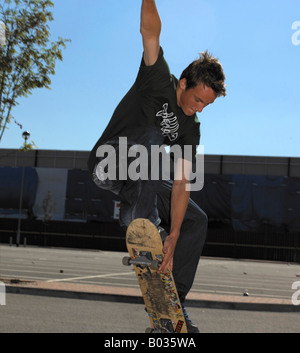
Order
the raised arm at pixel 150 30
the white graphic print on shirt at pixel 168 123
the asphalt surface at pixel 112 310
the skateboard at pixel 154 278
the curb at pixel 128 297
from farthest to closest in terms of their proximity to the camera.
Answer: the curb at pixel 128 297 < the asphalt surface at pixel 112 310 < the white graphic print on shirt at pixel 168 123 < the skateboard at pixel 154 278 < the raised arm at pixel 150 30

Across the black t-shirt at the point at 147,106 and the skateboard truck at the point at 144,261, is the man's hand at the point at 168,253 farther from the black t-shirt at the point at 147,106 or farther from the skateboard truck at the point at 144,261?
the black t-shirt at the point at 147,106

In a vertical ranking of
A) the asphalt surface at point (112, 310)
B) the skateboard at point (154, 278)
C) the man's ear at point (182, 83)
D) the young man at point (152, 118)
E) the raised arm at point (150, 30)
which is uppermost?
the raised arm at point (150, 30)

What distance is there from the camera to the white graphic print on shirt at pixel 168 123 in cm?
344

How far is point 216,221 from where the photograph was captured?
4009 centimetres

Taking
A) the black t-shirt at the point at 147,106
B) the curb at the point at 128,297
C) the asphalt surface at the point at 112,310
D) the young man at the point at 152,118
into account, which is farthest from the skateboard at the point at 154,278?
the curb at the point at 128,297

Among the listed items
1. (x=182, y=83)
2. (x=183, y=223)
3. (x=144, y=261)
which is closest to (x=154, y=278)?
(x=144, y=261)

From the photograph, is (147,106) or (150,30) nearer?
(150,30)

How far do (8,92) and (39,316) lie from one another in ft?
21.6

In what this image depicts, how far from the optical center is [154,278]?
11.8 ft

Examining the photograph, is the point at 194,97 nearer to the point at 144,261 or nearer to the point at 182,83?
the point at 182,83

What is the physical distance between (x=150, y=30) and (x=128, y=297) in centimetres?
760

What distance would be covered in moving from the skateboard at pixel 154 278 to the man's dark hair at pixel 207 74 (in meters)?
0.97

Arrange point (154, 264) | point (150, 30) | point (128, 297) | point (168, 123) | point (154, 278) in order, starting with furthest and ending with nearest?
1. point (128, 297)
2. point (154, 278)
3. point (168, 123)
4. point (154, 264)
5. point (150, 30)

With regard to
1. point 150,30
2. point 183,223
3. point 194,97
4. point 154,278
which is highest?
point 150,30
